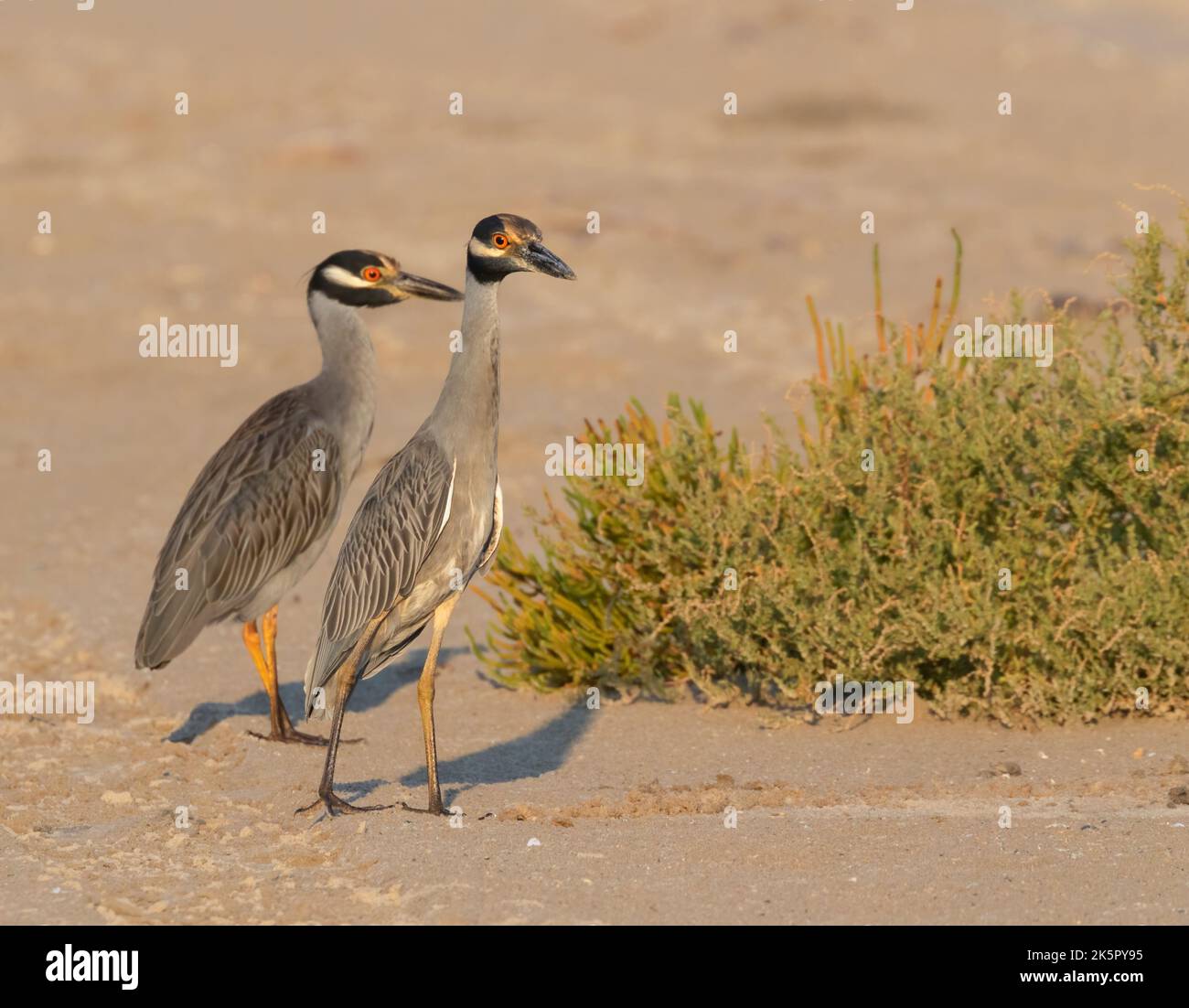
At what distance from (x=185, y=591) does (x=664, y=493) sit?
2.15m

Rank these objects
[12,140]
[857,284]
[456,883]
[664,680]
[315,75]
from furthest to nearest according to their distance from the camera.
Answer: [315,75] → [12,140] → [857,284] → [664,680] → [456,883]

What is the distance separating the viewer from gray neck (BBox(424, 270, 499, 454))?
630 centimetres

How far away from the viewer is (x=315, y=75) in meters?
26.5

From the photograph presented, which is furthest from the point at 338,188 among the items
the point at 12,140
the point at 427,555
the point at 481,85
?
the point at 427,555

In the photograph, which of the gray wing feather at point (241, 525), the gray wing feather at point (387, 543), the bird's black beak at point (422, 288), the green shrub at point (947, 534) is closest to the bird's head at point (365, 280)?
the bird's black beak at point (422, 288)

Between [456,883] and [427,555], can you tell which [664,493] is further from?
[456,883]

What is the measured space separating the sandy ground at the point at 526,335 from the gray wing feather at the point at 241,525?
0.56m

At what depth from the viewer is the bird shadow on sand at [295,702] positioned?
8.08 m

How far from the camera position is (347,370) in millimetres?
8219

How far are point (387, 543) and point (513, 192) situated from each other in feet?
45.3

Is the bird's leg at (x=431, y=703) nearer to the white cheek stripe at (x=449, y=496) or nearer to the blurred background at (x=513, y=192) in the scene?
the white cheek stripe at (x=449, y=496)

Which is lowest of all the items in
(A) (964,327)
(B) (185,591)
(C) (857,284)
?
(B) (185,591)
